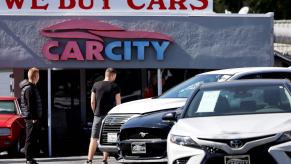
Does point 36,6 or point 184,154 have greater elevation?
point 36,6

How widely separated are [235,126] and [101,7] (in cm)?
1157

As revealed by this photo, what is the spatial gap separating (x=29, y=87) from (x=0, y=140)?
140 inches

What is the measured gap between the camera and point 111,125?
15680 millimetres

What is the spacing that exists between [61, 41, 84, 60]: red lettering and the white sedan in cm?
912

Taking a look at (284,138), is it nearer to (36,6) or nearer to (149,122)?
(149,122)

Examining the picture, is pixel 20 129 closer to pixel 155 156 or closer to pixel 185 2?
pixel 185 2

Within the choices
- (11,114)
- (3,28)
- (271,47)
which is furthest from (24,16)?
(271,47)

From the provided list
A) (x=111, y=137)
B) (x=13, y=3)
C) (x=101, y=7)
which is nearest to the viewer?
(x=111, y=137)

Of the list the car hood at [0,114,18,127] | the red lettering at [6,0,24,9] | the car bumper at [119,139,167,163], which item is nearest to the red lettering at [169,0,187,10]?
the red lettering at [6,0,24,9]

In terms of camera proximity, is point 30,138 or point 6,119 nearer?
point 30,138

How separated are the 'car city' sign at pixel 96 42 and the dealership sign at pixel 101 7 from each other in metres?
0.45

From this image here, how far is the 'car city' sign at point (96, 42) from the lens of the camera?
70.4 feet

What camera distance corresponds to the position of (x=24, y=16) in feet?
70.5

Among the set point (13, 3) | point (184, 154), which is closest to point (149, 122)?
point (184, 154)
